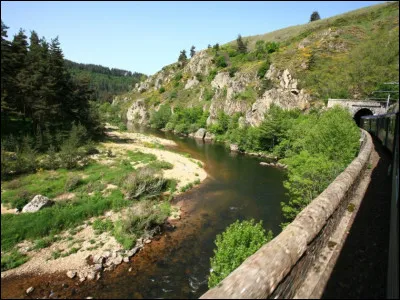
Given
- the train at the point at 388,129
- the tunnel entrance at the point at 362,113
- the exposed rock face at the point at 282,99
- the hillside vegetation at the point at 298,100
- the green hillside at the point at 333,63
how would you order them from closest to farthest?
the train at the point at 388,129 → the hillside vegetation at the point at 298,100 → the green hillside at the point at 333,63 → the tunnel entrance at the point at 362,113 → the exposed rock face at the point at 282,99

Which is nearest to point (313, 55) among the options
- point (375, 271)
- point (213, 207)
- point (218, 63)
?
point (218, 63)

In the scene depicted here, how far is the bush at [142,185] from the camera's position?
69.4ft

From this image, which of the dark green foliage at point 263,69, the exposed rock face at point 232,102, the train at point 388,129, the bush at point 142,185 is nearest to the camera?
the train at point 388,129

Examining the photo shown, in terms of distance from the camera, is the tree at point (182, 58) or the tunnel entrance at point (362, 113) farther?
the tree at point (182, 58)

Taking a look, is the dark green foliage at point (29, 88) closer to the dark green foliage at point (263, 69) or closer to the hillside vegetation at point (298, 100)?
the hillside vegetation at point (298, 100)

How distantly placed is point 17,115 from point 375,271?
1789 cm

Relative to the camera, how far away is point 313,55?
59.6 metres

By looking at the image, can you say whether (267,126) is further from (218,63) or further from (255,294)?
(218,63)

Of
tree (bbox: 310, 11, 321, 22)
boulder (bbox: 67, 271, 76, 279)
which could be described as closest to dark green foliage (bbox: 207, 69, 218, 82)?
tree (bbox: 310, 11, 321, 22)

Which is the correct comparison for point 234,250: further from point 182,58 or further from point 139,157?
point 182,58

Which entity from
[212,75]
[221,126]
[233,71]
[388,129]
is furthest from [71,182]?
[212,75]

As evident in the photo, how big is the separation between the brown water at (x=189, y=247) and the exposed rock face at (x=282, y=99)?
76.9ft

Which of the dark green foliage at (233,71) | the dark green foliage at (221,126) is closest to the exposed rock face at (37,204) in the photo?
the dark green foliage at (221,126)

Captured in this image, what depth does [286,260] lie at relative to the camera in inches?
171
